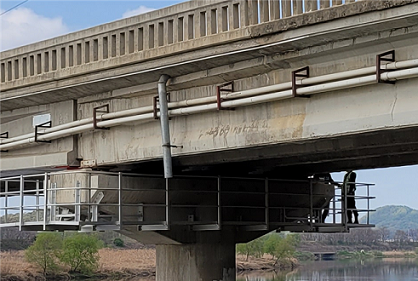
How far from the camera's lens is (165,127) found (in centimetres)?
1537

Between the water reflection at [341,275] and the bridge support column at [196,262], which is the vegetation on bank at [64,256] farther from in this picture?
the bridge support column at [196,262]

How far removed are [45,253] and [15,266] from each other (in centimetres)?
339

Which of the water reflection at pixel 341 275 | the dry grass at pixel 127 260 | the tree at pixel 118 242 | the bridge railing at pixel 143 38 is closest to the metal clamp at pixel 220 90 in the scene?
the bridge railing at pixel 143 38

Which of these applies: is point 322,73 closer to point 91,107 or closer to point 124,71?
point 124,71

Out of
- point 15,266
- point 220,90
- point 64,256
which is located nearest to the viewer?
point 220,90

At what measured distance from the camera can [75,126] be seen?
58.1ft

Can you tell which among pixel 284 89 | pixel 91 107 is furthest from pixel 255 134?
pixel 91 107

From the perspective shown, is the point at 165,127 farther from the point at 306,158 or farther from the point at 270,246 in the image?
the point at 270,246

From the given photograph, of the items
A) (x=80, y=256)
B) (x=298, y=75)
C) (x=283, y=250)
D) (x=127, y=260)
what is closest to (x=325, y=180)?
(x=298, y=75)

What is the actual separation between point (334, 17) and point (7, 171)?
396 inches

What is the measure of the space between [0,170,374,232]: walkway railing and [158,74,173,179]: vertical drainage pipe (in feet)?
4.55

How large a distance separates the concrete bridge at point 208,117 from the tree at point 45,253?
5486 cm

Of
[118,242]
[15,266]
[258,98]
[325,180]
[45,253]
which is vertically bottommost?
[15,266]

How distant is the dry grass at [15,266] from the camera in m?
69.1
